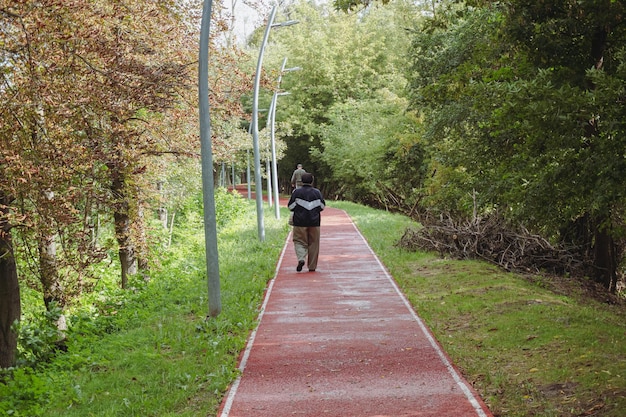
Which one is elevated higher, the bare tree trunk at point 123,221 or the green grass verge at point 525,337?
the bare tree trunk at point 123,221

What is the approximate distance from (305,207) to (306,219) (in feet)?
0.91

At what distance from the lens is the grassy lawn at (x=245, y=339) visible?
7453mm

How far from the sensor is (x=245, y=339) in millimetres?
10211

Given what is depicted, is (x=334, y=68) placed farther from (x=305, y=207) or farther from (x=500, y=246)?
(x=305, y=207)

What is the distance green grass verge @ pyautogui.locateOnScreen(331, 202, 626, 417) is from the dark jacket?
2.23m

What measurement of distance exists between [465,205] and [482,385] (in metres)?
10.8

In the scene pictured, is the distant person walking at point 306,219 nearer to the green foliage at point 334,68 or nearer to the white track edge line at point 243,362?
the white track edge line at point 243,362

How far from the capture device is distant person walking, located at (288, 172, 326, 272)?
1628 centimetres

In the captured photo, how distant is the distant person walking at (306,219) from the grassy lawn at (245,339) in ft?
3.27

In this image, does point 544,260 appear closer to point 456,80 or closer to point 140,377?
point 456,80

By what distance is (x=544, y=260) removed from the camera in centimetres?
1703

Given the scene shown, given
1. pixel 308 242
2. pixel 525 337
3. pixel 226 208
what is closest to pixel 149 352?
pixel 525 337

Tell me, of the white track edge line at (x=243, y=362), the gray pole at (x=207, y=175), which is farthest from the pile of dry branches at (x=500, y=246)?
the gray pole at (x=207, y=175)

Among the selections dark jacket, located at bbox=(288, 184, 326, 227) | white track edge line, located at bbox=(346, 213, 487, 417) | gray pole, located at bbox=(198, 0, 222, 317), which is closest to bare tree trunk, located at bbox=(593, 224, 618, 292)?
white track edge line, located at bbox=(346, 213, 487, 417)
